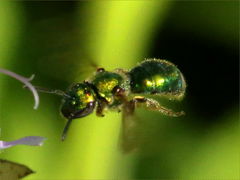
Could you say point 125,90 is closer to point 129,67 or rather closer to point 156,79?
point 156,79

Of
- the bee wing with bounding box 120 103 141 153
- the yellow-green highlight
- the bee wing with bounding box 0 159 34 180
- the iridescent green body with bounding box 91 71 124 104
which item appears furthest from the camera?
the yellow-green highlight

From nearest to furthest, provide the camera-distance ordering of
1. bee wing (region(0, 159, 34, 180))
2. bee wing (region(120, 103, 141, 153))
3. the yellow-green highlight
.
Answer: bee wing (region(0, 159, 34, 180))
bee wing (region(120, 103, 141, 153))
the yellow-green highlight

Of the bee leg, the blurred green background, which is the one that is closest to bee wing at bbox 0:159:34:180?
the bee leg

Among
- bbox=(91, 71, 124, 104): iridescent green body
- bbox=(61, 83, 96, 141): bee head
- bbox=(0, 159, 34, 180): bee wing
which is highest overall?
bbox=(91, 71, 124, 104): iridescent green body

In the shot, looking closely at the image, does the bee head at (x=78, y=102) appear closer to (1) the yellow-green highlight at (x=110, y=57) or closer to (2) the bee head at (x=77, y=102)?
(2) the bee head at (x=77, y=102)

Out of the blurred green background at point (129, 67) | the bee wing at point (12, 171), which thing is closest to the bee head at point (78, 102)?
the bee wing at point (12, 171)

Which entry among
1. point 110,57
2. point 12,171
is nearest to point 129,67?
point 110,57

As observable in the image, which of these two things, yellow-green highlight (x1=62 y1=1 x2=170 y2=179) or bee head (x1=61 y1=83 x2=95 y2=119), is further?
yellow-green highlight (x1=62 y1=1 x2=170 y2=179)

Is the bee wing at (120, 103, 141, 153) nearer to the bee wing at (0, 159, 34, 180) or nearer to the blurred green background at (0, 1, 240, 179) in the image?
the bee wing at (0, 159, 34, 180)
